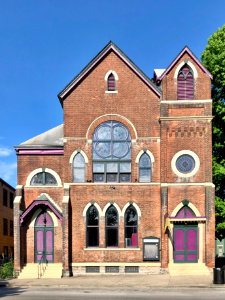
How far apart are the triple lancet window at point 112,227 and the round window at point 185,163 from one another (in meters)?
3.66

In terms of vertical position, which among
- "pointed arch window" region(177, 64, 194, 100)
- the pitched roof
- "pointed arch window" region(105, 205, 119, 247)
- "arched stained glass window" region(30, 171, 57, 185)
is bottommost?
"pointed arch window" region(105, 205, 119, 247)

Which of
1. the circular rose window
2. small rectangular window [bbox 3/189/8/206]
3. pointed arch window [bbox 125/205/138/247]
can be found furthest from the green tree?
small rectangular window [bbox 3/189/8/206]

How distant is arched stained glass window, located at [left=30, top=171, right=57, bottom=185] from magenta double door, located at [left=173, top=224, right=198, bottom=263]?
314 inches

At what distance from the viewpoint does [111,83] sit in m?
31.4

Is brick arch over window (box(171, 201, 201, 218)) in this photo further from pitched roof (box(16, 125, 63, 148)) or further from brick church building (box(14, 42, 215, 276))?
pitched roof (box(16, 125, 63, 148))

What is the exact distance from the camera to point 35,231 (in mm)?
30750

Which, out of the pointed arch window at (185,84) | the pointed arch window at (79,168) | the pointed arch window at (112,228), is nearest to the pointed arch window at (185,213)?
the pointed arch window at (112,228)

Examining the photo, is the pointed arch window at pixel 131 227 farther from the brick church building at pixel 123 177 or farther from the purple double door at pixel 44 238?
the purple double door at pixel 44 238

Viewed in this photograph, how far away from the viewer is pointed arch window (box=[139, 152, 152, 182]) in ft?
100

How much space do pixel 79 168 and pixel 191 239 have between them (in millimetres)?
7780

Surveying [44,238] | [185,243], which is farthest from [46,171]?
[185,243]

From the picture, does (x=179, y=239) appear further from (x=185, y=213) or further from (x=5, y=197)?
(x=5, y=197)

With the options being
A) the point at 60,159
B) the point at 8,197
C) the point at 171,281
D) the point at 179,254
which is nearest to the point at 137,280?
the point at 171,281

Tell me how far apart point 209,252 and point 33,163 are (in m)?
11.7
